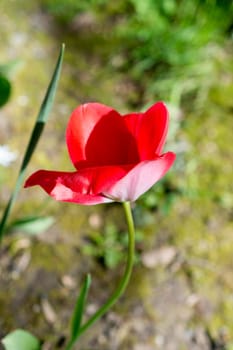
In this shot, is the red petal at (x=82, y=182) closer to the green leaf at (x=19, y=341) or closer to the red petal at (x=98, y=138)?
the red petal at (x=98, y=138)

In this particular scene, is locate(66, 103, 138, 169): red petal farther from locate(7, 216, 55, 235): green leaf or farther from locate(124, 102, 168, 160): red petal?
locate(7, 216, 55, 235): green leaf

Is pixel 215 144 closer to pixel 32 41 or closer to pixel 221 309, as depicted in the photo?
pixel 221 309

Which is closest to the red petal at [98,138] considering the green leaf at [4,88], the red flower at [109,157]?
the red flower at [109,157]

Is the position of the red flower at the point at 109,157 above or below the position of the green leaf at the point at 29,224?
above

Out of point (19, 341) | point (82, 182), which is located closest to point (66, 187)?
point (82, 182)

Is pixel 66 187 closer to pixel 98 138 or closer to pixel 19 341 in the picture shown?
pixel 98 138

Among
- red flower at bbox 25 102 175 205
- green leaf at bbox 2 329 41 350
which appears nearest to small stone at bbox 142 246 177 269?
green leaf at bbox 2 329 41 350

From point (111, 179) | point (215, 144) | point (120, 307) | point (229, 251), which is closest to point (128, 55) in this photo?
point (215, 144)
